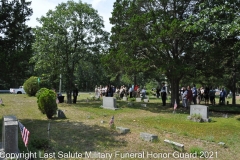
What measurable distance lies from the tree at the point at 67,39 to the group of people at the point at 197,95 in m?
9.06

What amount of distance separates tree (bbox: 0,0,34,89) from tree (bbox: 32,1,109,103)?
1153cm

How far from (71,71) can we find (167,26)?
1110cm

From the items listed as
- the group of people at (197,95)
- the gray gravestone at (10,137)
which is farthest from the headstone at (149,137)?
the group of people at (197,95)

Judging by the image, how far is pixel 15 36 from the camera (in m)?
10.7

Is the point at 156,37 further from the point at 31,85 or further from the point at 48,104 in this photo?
the point at 31,85

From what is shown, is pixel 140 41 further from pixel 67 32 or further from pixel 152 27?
pixel 67 32

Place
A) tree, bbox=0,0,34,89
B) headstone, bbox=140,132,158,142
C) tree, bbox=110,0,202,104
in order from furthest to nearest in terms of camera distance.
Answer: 1. tree, bbox=110,0,202,104
2. tree, bbox=0,0,34,89
3. headstone, bbox=140,132,158,142

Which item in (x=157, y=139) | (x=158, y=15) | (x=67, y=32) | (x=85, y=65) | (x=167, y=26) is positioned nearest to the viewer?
(x=157, y=139)

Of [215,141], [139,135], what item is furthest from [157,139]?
[215,141]

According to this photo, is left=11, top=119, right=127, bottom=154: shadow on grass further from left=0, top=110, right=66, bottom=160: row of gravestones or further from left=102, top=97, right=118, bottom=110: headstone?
left=102, top=97, right=118, bottom=110: headstone

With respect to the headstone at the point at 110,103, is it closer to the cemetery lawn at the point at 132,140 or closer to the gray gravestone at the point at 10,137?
the cemetery lawn at the point at 132,140

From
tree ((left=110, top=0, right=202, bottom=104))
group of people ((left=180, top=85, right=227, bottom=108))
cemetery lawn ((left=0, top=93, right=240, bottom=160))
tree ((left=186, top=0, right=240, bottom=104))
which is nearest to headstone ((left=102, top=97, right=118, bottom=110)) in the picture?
tree ((left=110, top=0, right=202, bottom=104))

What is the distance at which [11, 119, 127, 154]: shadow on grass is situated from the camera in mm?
7961

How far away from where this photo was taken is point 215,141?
964 cm
